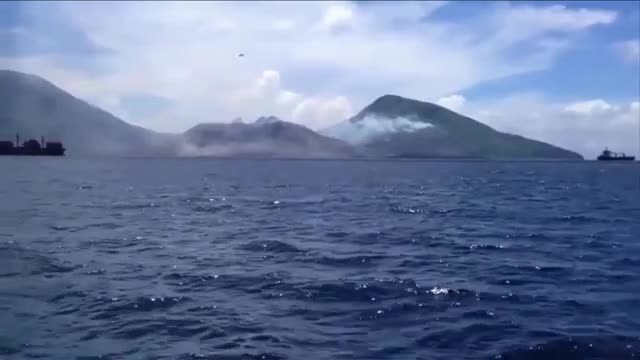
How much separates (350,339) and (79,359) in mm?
6685

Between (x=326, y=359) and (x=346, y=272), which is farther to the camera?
(x=346, y=272)

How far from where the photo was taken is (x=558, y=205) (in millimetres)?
69438

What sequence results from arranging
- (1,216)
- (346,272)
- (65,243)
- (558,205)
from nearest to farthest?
(346,272)
(65,243)
(1,216)
(558,205)

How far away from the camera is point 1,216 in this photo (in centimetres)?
4747

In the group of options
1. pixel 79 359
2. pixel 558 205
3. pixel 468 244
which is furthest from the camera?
pixel 558 205

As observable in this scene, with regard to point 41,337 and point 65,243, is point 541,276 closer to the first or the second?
point 41,337

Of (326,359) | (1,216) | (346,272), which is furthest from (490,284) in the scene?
(1,216)

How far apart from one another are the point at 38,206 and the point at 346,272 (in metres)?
41.0

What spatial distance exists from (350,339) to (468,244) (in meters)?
20.3

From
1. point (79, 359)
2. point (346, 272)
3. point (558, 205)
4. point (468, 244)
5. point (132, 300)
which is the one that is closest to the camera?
point (79, 359)

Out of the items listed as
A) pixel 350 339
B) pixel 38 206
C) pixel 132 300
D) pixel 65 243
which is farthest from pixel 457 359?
pixel 38 206

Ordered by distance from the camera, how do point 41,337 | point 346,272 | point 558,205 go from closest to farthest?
point 41,337 < point 346,272 < point 558,205

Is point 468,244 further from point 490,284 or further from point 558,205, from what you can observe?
point 558,205

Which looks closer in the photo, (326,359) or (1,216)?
(326,359)
